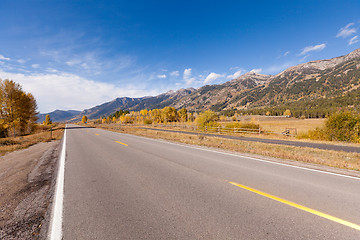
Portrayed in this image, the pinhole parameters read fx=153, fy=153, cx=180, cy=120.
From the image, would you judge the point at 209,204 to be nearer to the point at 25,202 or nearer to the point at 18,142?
the point at 25,202

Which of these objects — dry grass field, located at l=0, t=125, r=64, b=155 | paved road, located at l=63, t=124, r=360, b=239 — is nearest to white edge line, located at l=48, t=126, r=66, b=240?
paved road, located at l=63, t=124, r=360, b=239

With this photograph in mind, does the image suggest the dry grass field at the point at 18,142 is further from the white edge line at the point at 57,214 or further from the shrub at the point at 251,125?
the shrub at the point at 251,125

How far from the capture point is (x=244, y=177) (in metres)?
5.26

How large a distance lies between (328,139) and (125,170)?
2190 centimetres

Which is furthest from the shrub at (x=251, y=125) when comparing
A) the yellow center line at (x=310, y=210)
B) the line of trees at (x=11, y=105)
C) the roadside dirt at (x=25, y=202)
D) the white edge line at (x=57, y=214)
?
the line of trees at (x=11, y=105)

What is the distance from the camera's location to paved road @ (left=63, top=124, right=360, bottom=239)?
2639 millimetres

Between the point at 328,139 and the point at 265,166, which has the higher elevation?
the point at 265,166

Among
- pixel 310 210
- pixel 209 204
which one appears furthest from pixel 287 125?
pixel 209 204

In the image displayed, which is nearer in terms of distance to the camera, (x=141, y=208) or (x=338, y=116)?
(x=141, y=208)

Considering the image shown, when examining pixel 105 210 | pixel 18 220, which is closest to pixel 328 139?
pixel 105 210

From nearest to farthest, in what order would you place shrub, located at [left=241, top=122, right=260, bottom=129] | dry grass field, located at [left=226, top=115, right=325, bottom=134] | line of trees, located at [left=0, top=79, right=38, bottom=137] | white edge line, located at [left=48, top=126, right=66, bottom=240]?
1. white edge line, located at [left=48, top=126, right=66, bottom=240]
2. line of trees, located at [left=0, top=79, right=38, bottom=137]
3. shrub, located at [left=241, top=122, right=260, bottom=129]
4. dry grass field, located at [left=226, top=115, right=325, bottom=134]

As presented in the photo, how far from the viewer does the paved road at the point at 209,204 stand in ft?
8.66

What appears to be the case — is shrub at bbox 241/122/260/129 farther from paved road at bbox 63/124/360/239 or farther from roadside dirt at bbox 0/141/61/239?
roadside dirt at bbox 0/141/61/239

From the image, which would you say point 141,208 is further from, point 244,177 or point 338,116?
point 338,116
